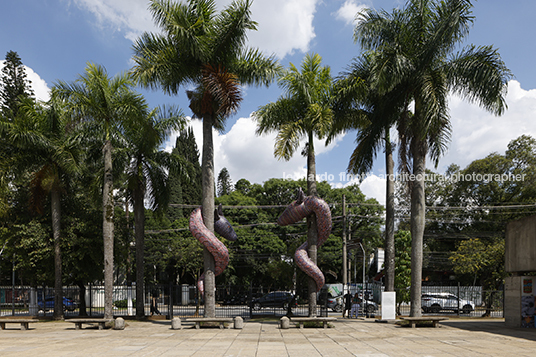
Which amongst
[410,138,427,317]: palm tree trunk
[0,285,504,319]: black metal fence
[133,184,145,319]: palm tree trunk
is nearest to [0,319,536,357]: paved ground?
[410,138,427,317]: palm tree trunk

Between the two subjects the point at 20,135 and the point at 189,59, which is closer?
the point at 189,59

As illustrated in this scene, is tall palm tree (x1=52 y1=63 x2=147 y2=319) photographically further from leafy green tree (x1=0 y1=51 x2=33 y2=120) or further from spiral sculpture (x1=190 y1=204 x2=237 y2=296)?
leafy green tree (x1=0 y1=51 x2=33 y2=120)

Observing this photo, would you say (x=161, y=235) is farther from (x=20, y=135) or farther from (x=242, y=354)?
(x=242, y=354)

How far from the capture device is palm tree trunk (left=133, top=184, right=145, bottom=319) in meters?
21.5

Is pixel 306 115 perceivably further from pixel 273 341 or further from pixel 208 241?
pixel 273 341

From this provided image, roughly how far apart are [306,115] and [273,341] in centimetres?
972

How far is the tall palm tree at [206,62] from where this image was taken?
1783 centimetres

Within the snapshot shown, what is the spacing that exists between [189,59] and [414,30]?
1008cm

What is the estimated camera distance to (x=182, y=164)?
22.4 metres

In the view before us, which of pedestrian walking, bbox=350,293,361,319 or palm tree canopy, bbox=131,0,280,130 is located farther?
pedestrian walking, bbox=350,293,361,319

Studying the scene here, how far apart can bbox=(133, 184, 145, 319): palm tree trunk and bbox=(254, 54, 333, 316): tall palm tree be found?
7.60m

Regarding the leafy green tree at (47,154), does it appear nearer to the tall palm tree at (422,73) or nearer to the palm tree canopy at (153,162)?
the palm tree canopy at (153,162)

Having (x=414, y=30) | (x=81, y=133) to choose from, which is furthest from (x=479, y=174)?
(x=81, y=133)

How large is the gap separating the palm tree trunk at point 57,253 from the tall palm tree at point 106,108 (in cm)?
487
